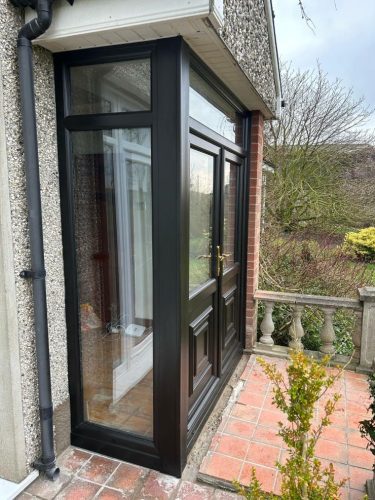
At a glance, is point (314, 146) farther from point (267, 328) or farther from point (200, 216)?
point (200, 216)

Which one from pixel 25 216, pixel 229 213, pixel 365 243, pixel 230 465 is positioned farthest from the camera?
pixel 365 243

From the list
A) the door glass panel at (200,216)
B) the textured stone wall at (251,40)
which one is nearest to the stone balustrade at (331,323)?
the door glass panel at (200,216)

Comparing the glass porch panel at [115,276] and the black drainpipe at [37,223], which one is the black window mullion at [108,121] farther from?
the black drainpipe at [37,223]

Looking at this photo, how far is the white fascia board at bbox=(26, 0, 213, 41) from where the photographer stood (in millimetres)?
1571

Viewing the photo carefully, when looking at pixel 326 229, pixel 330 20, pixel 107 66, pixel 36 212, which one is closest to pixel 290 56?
pixel 326 229

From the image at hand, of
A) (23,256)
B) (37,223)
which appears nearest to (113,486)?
(23,256)

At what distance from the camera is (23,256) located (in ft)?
6.31

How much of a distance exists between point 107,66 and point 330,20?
1.54 m

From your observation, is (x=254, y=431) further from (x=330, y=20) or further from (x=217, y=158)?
(x=330, y=20)

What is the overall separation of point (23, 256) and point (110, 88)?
1103 mm

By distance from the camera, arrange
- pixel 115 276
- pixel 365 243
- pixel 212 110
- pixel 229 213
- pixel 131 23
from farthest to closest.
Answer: pixel 365 243
pixel 229 213
pixel 212 110
pixel 115 276
pixel 131 23

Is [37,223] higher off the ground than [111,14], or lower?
lower

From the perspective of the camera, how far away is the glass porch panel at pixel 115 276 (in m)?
2.20

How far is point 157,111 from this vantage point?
1926mm
